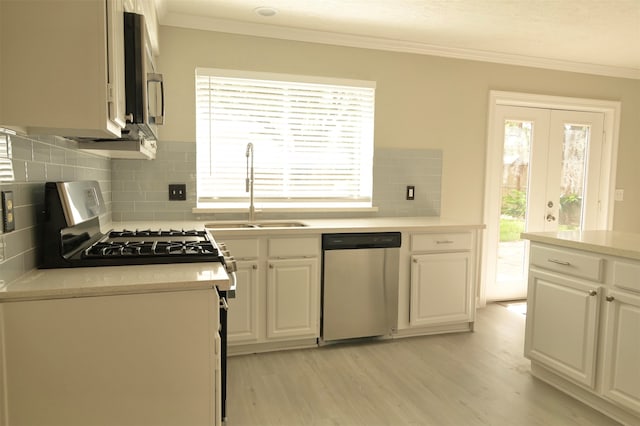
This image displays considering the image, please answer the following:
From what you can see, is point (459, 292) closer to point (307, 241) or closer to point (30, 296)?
point (307, 241)

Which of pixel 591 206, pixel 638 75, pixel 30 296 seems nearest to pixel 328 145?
pixel 30 296

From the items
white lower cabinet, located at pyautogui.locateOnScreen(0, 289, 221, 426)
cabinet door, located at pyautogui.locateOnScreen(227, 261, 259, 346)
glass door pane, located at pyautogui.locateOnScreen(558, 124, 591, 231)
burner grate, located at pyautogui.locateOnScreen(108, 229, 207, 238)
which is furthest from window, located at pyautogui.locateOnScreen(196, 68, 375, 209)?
glass door pane, located at pyautogui.locateOnScreen(558, 124, 591, 231)

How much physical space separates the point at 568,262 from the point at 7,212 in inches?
104

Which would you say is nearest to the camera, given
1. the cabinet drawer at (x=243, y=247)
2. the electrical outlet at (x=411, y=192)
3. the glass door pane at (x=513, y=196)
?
the cabinet drawer at (x=243, y=247)

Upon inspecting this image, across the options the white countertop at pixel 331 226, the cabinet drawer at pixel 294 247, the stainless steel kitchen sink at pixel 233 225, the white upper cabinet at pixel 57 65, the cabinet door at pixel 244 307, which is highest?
the white upper cabinet at pixel 57 65

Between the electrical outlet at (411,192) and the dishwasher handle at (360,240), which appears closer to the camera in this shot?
the dishwasher handle at (360,240)

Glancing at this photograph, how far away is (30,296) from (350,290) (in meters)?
2.14

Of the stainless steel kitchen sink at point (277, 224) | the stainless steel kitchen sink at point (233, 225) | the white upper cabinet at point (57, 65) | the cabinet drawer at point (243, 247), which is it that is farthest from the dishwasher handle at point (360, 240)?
the white upper cabinet at point (57, 65)

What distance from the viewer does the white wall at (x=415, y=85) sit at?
3.34 m

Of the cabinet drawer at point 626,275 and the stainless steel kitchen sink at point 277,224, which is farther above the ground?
the stainless steel kitchen sink at point 277,224

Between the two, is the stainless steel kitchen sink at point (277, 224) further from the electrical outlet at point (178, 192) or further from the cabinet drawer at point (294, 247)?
the electrical outlet at point (178, 192)

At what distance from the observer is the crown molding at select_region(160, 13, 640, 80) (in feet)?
10.9

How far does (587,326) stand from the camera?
2.39 m

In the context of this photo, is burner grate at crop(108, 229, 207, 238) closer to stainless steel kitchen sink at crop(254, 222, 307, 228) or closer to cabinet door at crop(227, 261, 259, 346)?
cabinet door at crop(227, 261, 259, 346)
